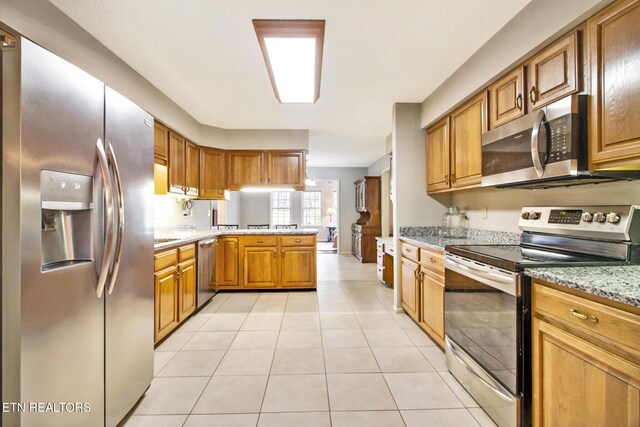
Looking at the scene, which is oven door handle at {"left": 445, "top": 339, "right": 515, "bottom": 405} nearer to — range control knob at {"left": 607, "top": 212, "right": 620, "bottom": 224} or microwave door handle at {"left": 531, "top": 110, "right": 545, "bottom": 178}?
range control knob at {"left": 607, "top": 212, "right": 620, "bottom": 224}

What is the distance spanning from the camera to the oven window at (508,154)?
1.79 metres

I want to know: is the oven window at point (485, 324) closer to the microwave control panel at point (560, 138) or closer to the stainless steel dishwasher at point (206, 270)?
the microwave control panel at point (560, 138)

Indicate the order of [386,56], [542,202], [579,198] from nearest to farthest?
1. [579,198]
2. [542,202]
3. [386,56]

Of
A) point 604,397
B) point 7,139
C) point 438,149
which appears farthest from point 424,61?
point 7,139

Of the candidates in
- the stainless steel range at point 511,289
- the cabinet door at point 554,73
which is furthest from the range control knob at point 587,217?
the cabinet door at point 554,73

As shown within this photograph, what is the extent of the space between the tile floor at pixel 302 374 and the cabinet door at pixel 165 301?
15cm

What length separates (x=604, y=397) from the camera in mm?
1027

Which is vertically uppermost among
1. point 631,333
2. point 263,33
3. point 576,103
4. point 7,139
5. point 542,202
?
point 263,33

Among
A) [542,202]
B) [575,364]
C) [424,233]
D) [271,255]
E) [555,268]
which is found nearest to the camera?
[575,364]

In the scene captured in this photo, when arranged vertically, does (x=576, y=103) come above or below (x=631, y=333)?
above

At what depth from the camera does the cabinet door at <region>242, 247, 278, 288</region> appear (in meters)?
4.22

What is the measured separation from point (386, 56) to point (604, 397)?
239 centimetres

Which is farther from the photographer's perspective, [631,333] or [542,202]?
[542,202]

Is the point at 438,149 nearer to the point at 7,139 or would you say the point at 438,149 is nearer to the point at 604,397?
the point at 604,397
